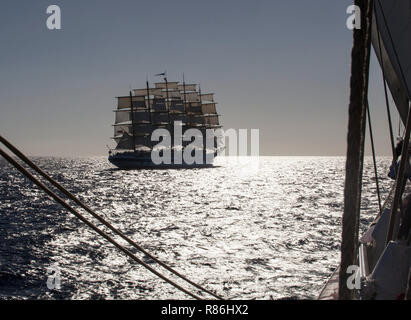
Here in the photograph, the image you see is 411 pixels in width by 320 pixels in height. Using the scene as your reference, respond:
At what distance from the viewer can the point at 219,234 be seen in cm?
3125


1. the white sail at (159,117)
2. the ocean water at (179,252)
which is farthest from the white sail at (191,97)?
the ocean water at (179,252)

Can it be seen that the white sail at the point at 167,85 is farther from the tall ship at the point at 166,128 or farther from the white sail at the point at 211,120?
the white sail at the point at 211,120

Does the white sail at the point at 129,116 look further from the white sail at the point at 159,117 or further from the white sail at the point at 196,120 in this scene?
the white sail at the point at 196,120

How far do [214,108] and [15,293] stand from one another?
12433 centimetres

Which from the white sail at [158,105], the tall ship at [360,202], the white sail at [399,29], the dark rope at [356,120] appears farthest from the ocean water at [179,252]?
the white sail at [158,105]

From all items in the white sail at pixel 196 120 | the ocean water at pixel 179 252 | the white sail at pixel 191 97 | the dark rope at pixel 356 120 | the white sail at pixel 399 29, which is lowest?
the ocean water at pixel 179 252

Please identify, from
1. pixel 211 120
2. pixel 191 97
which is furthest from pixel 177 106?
pixel 211 120

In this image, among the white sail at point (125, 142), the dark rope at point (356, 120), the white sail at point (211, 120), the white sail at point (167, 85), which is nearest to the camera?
the dark rope at point (356, 120)

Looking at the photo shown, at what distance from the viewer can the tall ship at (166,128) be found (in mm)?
115688

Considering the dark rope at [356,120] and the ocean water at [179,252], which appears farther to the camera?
the ocean water at [179,252]

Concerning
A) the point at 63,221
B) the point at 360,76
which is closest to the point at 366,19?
the point at 360,76

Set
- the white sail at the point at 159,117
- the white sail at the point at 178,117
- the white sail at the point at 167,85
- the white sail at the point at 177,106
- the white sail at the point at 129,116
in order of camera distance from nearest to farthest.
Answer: the white sail at the point at 129,116, the white sail at the point at 159,117, the white sail at the point at 178,117, the white sail at the point at 177,106, the white sail at the point at 167,85

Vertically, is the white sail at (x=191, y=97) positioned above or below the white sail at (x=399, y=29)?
above
